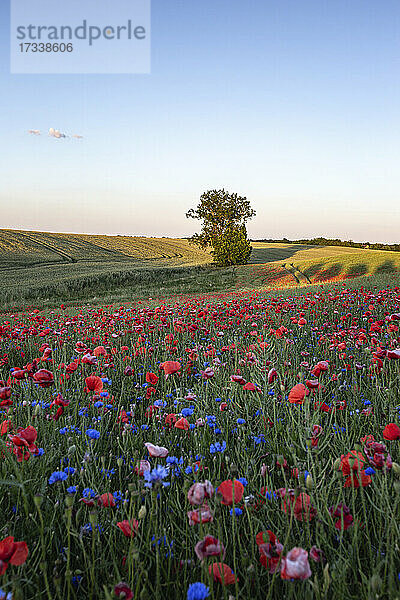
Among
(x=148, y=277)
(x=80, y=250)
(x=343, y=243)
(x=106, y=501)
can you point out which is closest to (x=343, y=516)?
(x=106, y=501)

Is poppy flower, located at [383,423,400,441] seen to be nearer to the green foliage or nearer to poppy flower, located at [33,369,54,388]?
poppy flower, located at [33,369,54,388]

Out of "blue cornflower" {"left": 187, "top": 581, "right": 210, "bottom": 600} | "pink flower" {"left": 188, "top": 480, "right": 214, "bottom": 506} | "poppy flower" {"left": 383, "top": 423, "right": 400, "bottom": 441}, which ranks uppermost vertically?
"poppy flower" {"left": 383, "top": 423, "right": 400, "bottom": 441}

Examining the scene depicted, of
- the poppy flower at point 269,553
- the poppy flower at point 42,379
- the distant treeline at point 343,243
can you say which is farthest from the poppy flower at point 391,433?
the distant treeline at point 343,243

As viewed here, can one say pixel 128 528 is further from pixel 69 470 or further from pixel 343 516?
pixel 69 470

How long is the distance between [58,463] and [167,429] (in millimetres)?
757

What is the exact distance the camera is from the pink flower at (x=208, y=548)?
3.05 ft

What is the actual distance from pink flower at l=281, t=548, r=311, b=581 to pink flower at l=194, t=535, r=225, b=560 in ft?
0.61

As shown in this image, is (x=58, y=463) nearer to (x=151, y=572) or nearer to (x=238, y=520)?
(x=151, y=572)

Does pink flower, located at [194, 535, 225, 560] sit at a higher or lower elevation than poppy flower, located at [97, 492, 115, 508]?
higher

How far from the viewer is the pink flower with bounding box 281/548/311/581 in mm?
793

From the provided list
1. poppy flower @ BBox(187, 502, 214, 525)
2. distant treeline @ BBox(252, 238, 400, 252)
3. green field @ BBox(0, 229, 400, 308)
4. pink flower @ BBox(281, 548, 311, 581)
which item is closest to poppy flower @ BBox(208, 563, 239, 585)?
poppy flower @ BBox(187, 502, 214, 525)

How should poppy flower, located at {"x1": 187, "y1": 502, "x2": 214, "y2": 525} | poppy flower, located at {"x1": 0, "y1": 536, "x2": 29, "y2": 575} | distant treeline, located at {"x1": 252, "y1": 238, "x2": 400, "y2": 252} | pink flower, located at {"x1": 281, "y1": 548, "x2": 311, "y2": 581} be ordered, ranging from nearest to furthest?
pink flower, located at {"x1": 281, "y1": 548, "x2": 311, "y2": 581} < poppy flower, located at {"x1": 0, "y1": 536, "x2": 29, "y2": 575} < poppy flower, located at {"x1": 187, "y1": 502, "x2": 214, "y2": 525} < distant treeline, located at {"x1": 252, "y1": 238, "x2": 400, "y2": 252}

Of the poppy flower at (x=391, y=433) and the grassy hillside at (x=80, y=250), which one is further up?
the grassy hillside at (x=80, y=250)

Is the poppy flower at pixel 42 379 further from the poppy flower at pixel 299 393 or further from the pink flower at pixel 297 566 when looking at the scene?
the pink flower at pixel 297 566
